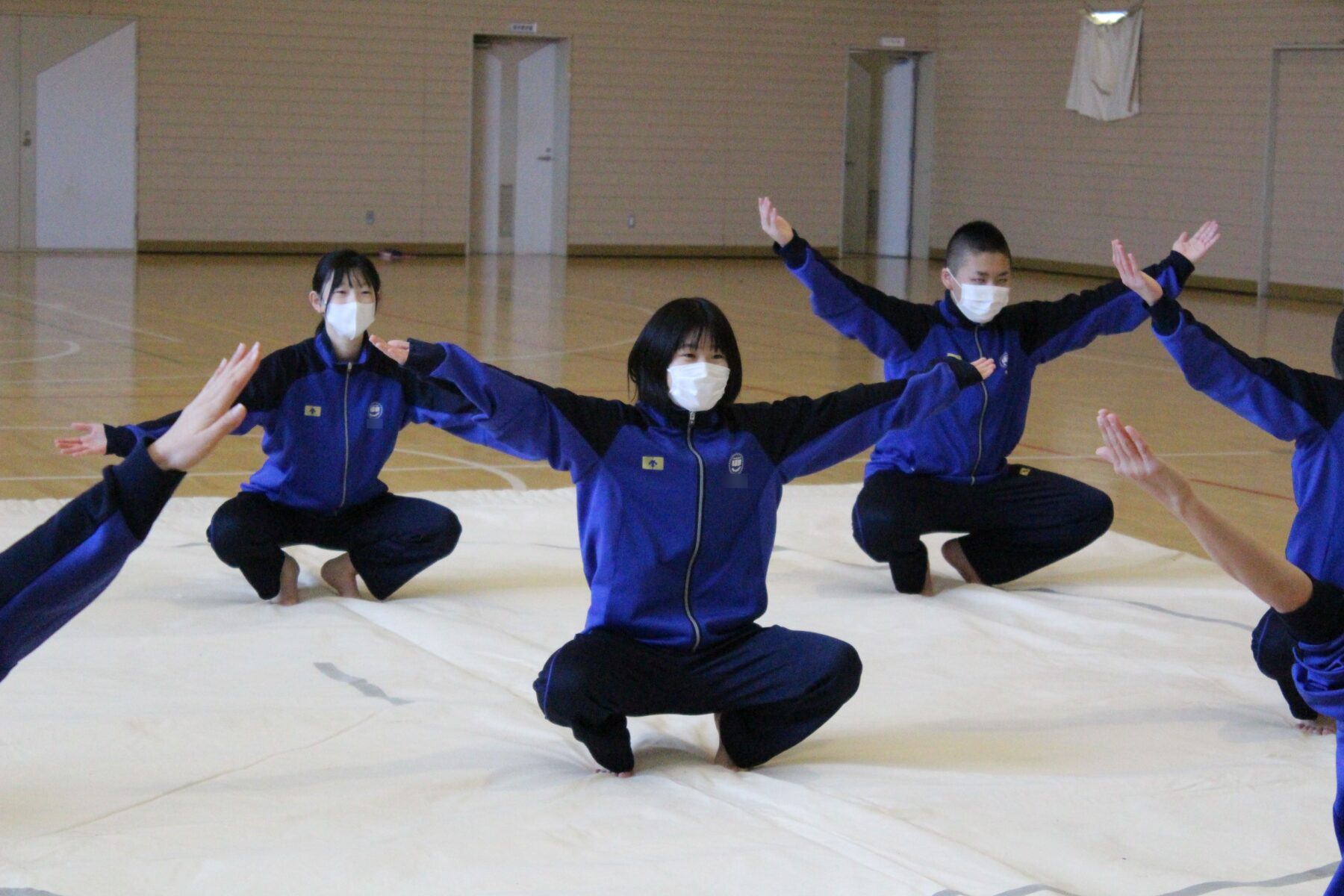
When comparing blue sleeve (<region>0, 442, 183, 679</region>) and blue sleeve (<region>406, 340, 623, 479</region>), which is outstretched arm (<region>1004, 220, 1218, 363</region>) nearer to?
blue sleeve (<region>406, 340, 623, 479</region>)

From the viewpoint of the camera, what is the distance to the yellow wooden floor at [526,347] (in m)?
5.87

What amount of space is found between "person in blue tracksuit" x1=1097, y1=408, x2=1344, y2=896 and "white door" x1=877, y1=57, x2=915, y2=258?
16855mm

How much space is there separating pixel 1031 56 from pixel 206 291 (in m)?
8.90

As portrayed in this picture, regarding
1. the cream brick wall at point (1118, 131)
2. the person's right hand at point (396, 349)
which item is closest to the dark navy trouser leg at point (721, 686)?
the person's right hand at point (396, 349)

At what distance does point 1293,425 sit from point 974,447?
1351 millimetres

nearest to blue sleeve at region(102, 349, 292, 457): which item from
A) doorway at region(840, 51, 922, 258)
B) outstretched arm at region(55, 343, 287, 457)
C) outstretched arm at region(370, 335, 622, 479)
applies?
outstretched arm at region(55, 343, 287, 457)

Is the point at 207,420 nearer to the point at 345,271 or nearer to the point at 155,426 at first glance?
the point at 155,426

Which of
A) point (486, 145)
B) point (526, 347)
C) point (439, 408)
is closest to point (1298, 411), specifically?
point (439, 408)

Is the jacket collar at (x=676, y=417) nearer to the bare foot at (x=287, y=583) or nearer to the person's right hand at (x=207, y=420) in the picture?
the person's right hand at (x=207, y=420)

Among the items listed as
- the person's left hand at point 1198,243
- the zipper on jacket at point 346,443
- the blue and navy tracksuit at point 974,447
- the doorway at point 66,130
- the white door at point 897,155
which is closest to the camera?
the zipper on jacket at point 346,443

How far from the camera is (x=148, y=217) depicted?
15.5 meters

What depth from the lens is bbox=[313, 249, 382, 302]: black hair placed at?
3.99 metres

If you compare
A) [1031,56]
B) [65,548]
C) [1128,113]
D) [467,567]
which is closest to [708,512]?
[65,548]

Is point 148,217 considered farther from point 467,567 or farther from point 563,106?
point 467,567
